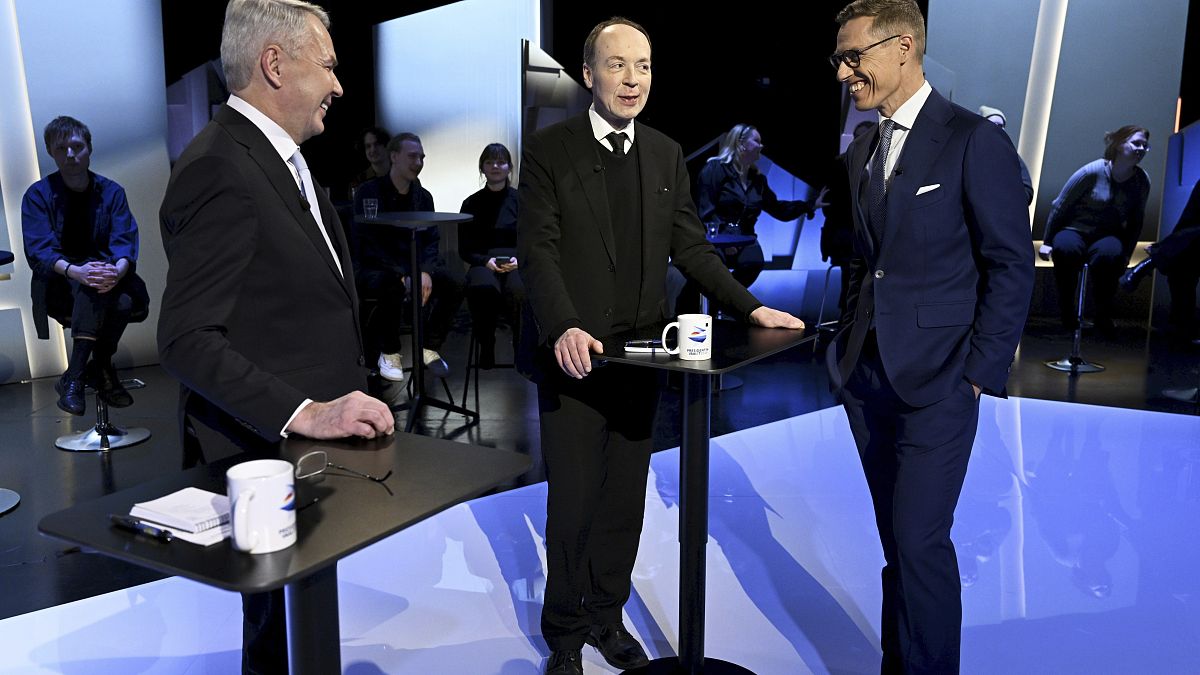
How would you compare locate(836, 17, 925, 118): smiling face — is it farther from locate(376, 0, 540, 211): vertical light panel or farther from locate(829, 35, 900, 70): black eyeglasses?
locate(376, 0, 540, 211): vertical light panel

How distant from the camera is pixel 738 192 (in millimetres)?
6754

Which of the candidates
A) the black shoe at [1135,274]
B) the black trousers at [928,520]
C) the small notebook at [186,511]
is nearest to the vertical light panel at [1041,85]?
the black shoe at [1135,274]

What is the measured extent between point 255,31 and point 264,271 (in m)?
0.43

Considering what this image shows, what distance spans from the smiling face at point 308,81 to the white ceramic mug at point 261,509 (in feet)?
2.59

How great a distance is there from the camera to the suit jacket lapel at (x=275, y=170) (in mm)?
1694

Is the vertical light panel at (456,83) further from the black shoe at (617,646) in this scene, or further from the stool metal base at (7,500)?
the black shoe at (617,646)

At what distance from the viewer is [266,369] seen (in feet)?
5.61

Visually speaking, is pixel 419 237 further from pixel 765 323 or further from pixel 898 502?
pixel 898 502

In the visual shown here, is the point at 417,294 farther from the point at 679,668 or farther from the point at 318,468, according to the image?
the point at 318,468

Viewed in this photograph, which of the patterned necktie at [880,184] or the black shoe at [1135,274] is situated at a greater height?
the patterned necktie at [880,184]

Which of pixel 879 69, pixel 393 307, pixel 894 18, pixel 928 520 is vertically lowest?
pixel 393 307

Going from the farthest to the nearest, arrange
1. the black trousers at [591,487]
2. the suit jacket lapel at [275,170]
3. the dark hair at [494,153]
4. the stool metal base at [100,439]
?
the dark hair at [494,153] < the stool metal base at [100,439] < the black trousers at [591,487] < the suit jacket lapel at [275,170]

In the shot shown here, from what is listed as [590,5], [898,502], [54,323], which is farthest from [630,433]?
[590,5]

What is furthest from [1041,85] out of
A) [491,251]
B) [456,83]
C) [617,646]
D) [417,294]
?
[617,646]
